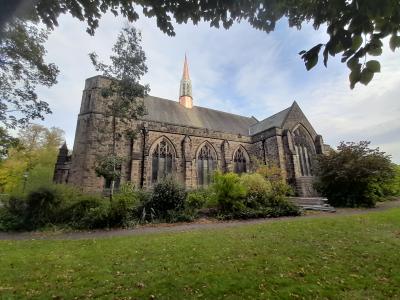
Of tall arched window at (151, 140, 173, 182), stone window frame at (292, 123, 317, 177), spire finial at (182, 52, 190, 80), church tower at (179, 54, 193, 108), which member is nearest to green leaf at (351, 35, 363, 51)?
tall arched window at (151, 140, 173, 182)

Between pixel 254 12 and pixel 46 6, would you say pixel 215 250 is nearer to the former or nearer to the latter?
pixel 254 12

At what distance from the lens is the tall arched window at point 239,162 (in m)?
24.1

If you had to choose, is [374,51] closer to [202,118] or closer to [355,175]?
[355,175]

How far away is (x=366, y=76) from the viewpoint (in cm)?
209

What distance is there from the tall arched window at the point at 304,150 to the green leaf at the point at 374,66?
22.7 m

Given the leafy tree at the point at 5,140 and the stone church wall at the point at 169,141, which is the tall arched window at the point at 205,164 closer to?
the stone church wall at the point at 169,141

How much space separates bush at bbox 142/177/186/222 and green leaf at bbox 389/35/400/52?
11.0m

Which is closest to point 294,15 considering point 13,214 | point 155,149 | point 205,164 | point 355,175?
point 13,214

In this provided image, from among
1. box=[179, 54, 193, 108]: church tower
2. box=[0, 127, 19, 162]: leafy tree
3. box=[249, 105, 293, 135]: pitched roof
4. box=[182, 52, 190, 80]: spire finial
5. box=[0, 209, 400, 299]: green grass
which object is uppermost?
box=[182, 52, 190, 80]: spire finial

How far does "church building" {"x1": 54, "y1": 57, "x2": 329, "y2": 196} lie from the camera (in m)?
18.0

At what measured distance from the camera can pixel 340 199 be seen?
16.3 meters

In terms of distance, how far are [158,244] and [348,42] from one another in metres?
6.62

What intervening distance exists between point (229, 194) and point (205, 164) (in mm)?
9784

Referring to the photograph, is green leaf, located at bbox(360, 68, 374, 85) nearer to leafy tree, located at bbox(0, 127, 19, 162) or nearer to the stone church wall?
leafy tree, located at bbox(0, 127, 19, 162)
